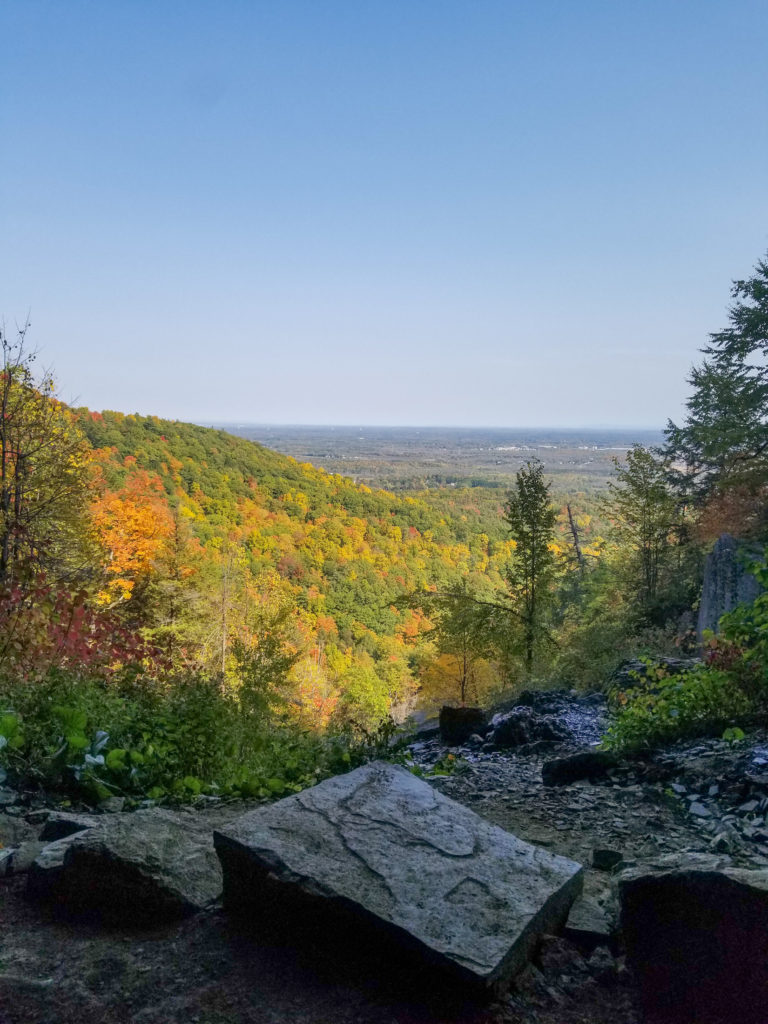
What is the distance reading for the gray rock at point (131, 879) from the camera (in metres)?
→ 2.90

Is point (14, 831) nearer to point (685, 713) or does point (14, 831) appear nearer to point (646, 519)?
point (685, 713)

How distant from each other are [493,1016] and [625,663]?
11396 millimetres

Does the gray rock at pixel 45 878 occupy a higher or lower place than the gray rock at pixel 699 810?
higher

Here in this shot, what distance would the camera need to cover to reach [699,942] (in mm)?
2357

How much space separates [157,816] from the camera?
362 centimetres

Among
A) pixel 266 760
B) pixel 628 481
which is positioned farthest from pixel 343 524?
pixel 266 760

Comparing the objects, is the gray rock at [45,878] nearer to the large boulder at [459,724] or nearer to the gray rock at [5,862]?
the gray rock at [5,862]

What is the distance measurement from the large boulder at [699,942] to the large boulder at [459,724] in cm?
702

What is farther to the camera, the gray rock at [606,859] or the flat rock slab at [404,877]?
the gray rock at [606,859]

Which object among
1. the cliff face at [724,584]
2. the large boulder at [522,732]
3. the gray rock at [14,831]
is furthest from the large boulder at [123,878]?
the cliff face at [724,584]

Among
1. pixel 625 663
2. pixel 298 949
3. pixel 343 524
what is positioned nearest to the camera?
pixel 298 949

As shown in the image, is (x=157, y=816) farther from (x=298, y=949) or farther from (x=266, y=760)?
(x=266, y=760)

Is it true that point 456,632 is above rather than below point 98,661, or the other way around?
below

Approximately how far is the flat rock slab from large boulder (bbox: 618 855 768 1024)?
1.33 feet
